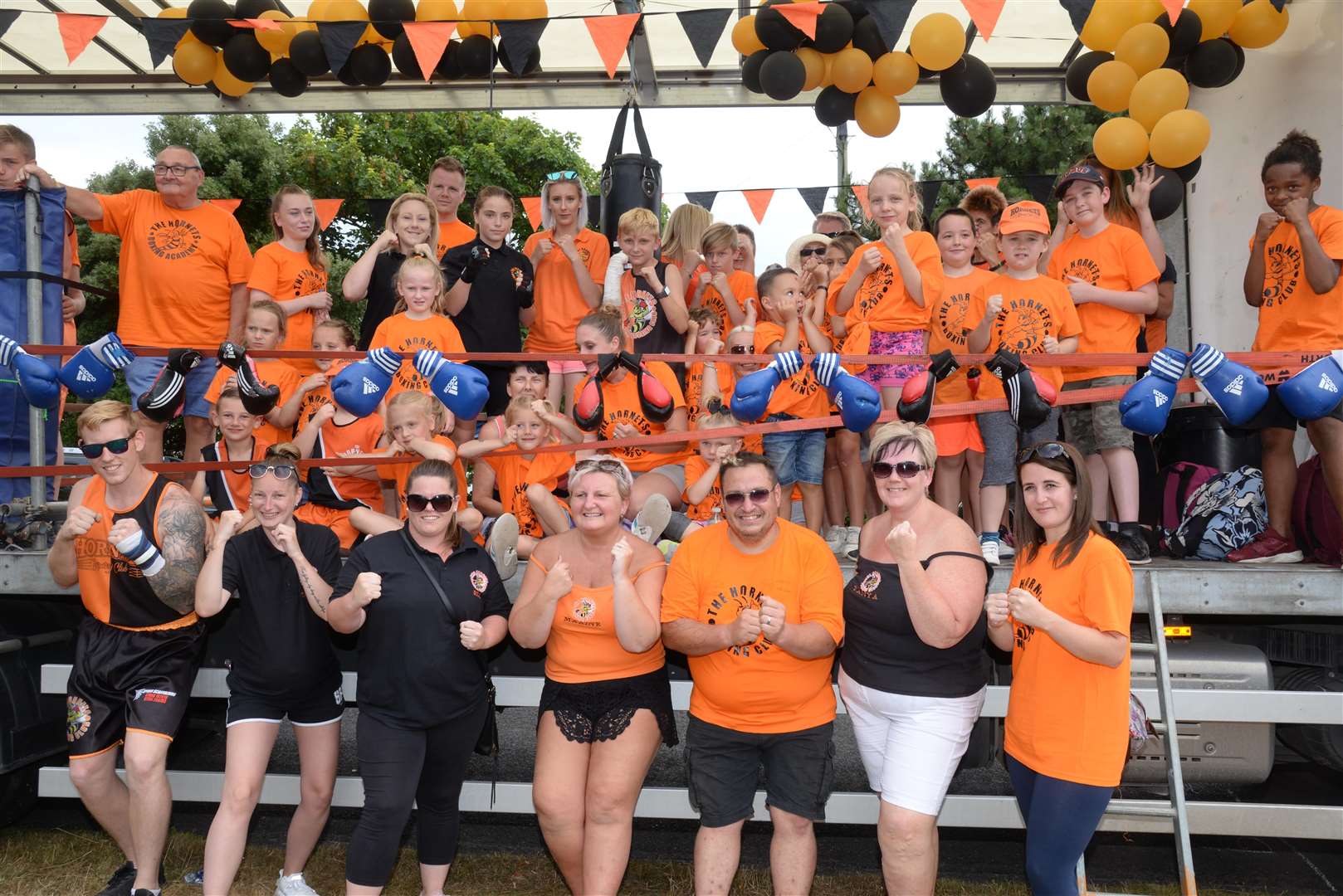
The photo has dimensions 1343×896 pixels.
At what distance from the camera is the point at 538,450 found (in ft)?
14.9

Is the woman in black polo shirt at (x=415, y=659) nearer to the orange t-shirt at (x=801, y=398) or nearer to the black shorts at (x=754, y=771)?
the black shorts at (x=754, y=771)

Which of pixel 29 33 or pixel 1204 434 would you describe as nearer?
pixel 1204 434

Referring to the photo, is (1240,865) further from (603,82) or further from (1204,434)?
(603,82)

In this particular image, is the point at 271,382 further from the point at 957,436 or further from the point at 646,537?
the point at 957,436

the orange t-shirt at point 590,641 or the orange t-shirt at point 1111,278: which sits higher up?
the orange t-shirt at point 1111,278

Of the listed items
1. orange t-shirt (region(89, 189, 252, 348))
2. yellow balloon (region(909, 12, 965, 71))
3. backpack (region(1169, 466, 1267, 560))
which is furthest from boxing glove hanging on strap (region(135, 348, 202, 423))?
yellow balloon (region(909, 12, 965, 71))

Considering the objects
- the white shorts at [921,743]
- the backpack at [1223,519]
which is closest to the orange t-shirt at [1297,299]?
the backpack at [1223,519]

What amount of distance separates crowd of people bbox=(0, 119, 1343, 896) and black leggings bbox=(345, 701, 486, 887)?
0.04 feet

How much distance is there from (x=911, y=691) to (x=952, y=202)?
16.9 meters

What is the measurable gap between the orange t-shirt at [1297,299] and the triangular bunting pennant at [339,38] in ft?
18.0

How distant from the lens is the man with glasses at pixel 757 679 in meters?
3.51

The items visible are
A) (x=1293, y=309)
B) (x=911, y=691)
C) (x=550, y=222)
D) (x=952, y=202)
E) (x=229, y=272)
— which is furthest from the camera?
(x=952, y=202)

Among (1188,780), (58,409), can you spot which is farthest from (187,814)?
(1188,780)

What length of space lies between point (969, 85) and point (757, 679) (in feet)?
16.4
